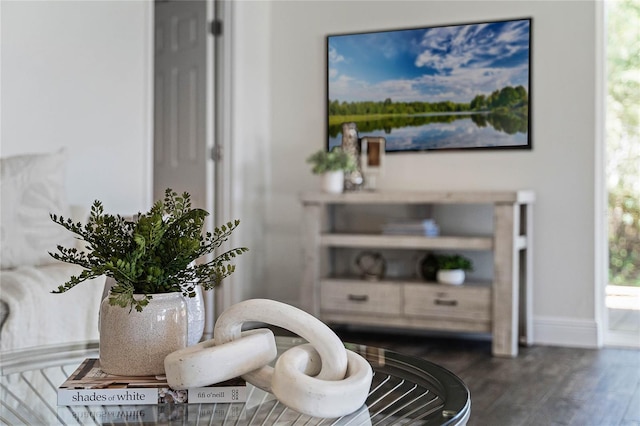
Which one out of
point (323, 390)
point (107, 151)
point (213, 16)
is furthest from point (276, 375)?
point (213, 16)

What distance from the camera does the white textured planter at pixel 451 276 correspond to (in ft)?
12.2

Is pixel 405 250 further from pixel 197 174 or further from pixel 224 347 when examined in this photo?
pixel 224 347

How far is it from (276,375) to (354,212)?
10.5ft

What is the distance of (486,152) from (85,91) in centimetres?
212

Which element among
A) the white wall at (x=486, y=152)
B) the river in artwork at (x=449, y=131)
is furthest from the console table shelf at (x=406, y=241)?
the river in artwork at (x=449, y=131)

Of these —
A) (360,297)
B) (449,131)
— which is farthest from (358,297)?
(449,131)

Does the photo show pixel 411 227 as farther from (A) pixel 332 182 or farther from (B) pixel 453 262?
(A) pixel 332 182

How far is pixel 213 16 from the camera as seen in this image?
4250mm

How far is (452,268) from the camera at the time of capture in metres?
3.74

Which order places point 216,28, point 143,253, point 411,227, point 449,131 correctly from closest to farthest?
1. point 143,253
2. point 411,227
3. point 449,131
4. point 216,28

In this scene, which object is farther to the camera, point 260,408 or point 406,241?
point 406,241

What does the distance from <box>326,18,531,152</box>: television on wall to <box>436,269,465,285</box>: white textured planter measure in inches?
29.3

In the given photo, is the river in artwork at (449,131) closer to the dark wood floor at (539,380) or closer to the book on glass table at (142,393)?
the dark wood floor at (539,380)

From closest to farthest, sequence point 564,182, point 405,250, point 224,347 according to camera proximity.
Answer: point 224,347 → point 564,182 → point 405,250
